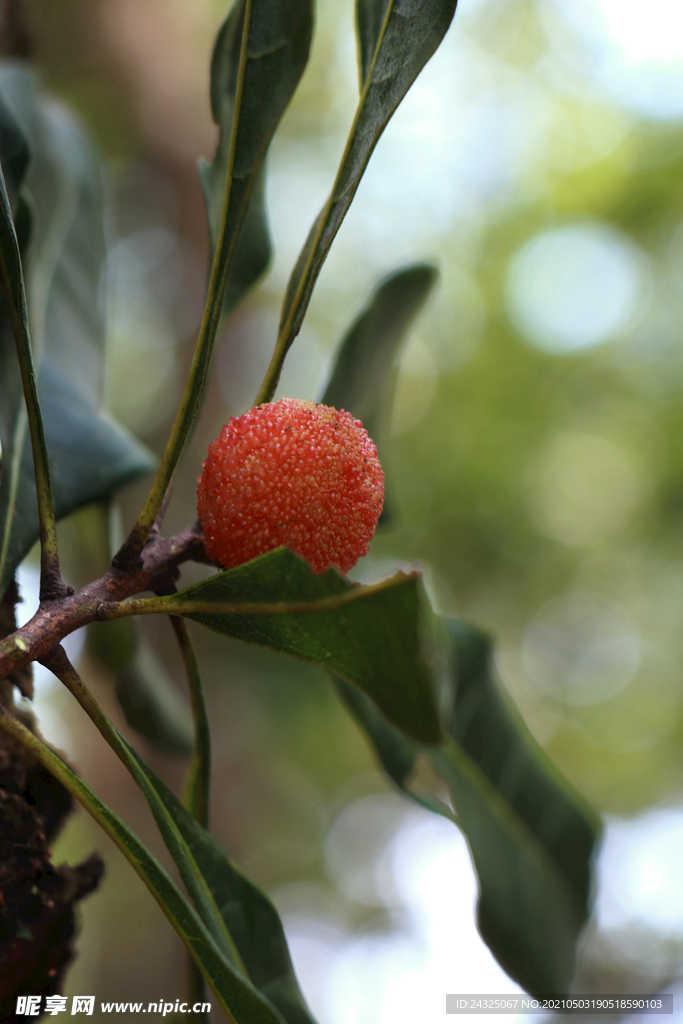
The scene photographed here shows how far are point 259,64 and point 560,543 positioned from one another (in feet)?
17.8

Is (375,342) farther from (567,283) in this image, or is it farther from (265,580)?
(567,283)

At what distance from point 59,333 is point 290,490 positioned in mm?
538

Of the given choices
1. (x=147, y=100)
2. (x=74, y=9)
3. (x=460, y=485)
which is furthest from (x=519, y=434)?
(x=74, y=9)

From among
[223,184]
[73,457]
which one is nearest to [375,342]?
[223,184]

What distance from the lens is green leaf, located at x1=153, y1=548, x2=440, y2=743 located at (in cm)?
34

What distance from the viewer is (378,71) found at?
1.63 feet

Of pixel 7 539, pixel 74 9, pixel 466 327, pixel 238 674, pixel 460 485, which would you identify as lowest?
pixel 7 539

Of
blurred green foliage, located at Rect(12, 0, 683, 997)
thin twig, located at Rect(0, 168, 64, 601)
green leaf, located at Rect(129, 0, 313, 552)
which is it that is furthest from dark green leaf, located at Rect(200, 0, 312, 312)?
blurred green foliage, located at Rect(12, 0, 683, 997)

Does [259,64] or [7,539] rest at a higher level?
[259,64]

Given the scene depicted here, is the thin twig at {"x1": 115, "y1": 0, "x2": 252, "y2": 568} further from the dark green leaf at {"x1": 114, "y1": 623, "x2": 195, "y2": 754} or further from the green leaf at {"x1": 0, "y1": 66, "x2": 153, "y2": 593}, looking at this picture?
the dark green leaf at {"x1": 114, "y1": 623, "x2": 195, "y2": 754}

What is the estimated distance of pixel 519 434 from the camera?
5.20m

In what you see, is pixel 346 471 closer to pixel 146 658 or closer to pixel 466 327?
pixel 146 658

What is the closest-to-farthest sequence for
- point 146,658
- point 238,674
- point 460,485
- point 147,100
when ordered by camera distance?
point 146,658, point 147,100, point 238,674, point 460,485

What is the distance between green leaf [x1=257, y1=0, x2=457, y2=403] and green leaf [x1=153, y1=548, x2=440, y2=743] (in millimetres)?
272
